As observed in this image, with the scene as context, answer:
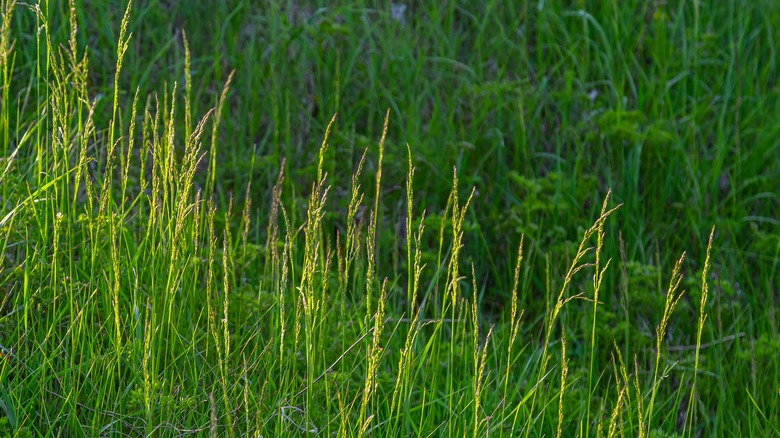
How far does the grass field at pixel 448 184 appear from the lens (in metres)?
2.67

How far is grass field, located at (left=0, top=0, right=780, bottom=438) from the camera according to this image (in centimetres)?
267

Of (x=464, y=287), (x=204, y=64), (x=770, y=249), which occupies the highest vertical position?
(x=204, y=64)

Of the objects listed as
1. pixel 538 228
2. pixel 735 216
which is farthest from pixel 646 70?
pixel 538 228

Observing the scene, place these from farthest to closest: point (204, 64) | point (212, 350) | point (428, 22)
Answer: point (428, 22)
point (204, 64)
point (212, 350)

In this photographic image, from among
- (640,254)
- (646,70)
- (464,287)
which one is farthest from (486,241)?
(646,70)

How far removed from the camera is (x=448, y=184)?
12.7 feet

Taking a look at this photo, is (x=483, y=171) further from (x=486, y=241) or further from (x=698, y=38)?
(x=698, y=38)

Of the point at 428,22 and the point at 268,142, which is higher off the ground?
the point at 428,22

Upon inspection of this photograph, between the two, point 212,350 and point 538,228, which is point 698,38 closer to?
point 538,228

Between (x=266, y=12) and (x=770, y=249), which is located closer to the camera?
(x=770, y=249)

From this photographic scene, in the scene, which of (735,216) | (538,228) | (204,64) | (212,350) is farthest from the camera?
(204,64)

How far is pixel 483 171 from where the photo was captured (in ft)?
13.1

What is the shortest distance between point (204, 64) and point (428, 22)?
1.12 m

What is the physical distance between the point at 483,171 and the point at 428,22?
931 millimetres
